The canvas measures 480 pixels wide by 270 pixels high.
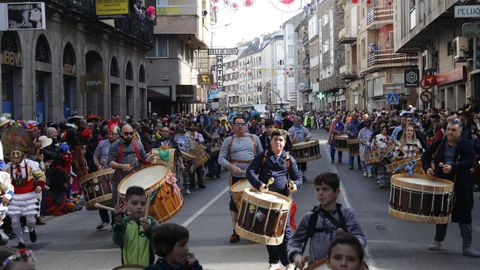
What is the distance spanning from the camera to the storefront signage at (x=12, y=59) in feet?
74.4

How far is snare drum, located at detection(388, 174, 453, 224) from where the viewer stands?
967 centimetres

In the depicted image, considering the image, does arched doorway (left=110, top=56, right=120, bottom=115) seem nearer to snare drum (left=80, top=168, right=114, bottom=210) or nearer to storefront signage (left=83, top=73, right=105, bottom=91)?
storefront signage (left=83, top=73, right=105, bottom=91)

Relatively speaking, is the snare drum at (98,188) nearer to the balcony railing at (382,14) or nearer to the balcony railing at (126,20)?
Answer: the balcony railing at (126,20)

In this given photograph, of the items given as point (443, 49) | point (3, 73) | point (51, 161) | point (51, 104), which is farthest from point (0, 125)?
point (443, 49)

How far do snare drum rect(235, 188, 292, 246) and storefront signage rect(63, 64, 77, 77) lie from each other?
70.8 ft

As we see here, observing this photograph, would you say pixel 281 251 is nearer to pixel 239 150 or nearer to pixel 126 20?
pixel 239 150

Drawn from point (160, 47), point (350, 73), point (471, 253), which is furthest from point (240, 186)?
point (350, 73)

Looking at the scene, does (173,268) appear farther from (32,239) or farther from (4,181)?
(32,239)

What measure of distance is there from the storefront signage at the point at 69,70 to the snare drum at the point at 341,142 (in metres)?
10.5

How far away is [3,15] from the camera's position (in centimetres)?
1836

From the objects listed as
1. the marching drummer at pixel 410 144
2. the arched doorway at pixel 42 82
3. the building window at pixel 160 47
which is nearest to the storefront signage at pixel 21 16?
the arched doorway at pixel 42 82

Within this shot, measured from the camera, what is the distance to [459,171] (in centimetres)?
995

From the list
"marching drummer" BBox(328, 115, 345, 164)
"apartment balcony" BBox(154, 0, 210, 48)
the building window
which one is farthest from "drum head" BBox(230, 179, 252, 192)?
the building window

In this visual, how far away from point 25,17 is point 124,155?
8.06m
